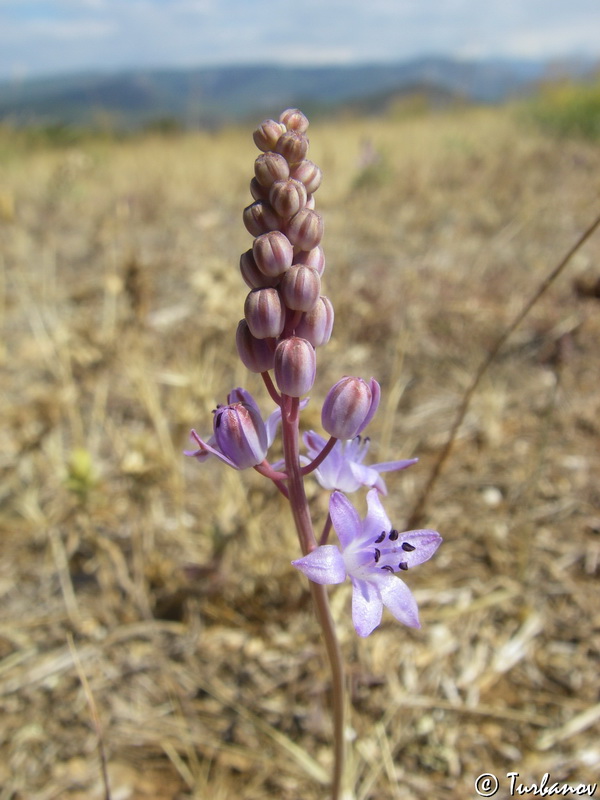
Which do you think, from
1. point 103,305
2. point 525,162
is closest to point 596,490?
point 103,305

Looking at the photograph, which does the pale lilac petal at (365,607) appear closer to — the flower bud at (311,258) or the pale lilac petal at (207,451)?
the pale lilac petal at (207,451)

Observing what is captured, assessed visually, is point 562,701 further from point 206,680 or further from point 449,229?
point 449,229

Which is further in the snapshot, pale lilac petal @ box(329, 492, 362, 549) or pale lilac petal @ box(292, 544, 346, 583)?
pale lilac petal @ box(329, 492, 362, 549)

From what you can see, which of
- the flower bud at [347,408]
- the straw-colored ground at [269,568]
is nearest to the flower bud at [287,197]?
the flower bud at [347,408]

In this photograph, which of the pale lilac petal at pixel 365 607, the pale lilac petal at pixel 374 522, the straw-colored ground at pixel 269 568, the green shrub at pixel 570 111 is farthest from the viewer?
the green shrub at pixel 570 111

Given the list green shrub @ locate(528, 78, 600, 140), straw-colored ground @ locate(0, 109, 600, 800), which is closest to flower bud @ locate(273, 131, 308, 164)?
straw-colored ground @ locate(0, 109, 600, 800)

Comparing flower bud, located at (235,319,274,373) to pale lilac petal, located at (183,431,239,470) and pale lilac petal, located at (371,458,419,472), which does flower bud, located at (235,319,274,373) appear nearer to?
pale lilac petal, located at (183,431,239,470)

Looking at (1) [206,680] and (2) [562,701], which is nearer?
(2) [562,701]
